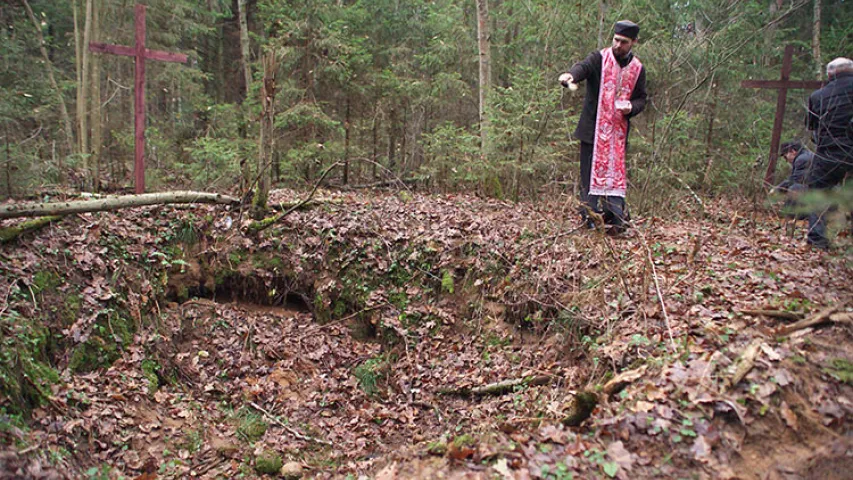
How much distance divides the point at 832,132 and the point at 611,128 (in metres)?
2.54

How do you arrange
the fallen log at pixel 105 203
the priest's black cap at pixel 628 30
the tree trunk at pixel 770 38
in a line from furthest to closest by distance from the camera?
1. the tree trunk at pixel 770 38
2. the priest's black cap at pixel 628 30
3. the fallen log at pixel 105 203

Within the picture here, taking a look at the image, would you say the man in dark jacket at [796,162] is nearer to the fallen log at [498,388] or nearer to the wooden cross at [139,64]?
the fallen log at [498,388]

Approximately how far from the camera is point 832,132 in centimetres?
568

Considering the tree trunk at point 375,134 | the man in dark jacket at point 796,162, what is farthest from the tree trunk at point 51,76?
the man in dark jacket at point 796,162

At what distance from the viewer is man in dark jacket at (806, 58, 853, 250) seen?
5.50 meters

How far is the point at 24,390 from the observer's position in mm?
4121

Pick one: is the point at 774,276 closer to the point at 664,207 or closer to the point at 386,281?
the point at 664,207

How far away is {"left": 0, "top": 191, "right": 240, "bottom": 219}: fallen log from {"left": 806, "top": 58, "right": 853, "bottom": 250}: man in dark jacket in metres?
7.76

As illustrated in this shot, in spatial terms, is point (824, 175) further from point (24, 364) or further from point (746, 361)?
point (24, 364)

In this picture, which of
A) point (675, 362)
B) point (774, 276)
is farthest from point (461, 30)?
point (675, 362)

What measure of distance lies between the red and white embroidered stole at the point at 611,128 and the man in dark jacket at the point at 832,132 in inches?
80.5

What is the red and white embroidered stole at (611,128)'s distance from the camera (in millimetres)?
5996

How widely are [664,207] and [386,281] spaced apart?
4.65 m

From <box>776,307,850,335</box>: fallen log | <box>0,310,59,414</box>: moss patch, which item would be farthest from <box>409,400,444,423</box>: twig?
<box>0,310,59,414</box>: moss patch
